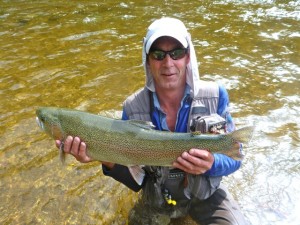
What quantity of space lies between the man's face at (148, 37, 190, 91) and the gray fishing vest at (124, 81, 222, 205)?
0.25 m

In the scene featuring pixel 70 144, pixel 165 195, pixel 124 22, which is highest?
pixel 70 144

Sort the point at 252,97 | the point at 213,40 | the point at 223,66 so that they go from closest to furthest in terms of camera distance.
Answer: the point at 252,97, the point at 223,66, the point at 213,40

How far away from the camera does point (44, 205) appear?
4.57 meters

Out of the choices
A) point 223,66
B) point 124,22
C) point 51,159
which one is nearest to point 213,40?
point 223,66

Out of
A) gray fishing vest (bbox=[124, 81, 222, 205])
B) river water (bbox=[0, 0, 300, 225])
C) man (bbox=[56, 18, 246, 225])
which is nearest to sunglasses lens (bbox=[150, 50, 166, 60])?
man (bbox=[56, 18, 246, 225])

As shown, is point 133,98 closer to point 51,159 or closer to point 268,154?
point 51,159

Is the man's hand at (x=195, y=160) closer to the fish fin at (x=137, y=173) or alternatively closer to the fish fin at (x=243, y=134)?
the fish fin at (x=243, y=134)

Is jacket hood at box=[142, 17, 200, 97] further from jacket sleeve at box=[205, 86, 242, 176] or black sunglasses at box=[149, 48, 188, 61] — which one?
jacket sleeve at box=[205, 86, 242, 176]

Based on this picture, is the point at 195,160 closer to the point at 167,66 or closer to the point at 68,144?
the point at 167,66

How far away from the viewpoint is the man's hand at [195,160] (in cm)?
305

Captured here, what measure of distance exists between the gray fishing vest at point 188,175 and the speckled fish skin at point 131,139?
1.29ft

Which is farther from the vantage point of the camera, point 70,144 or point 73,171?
point 73,171

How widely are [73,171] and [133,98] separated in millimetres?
2015

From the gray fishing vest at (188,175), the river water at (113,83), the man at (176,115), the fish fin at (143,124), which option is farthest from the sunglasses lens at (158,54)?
the river water at (113,83)
